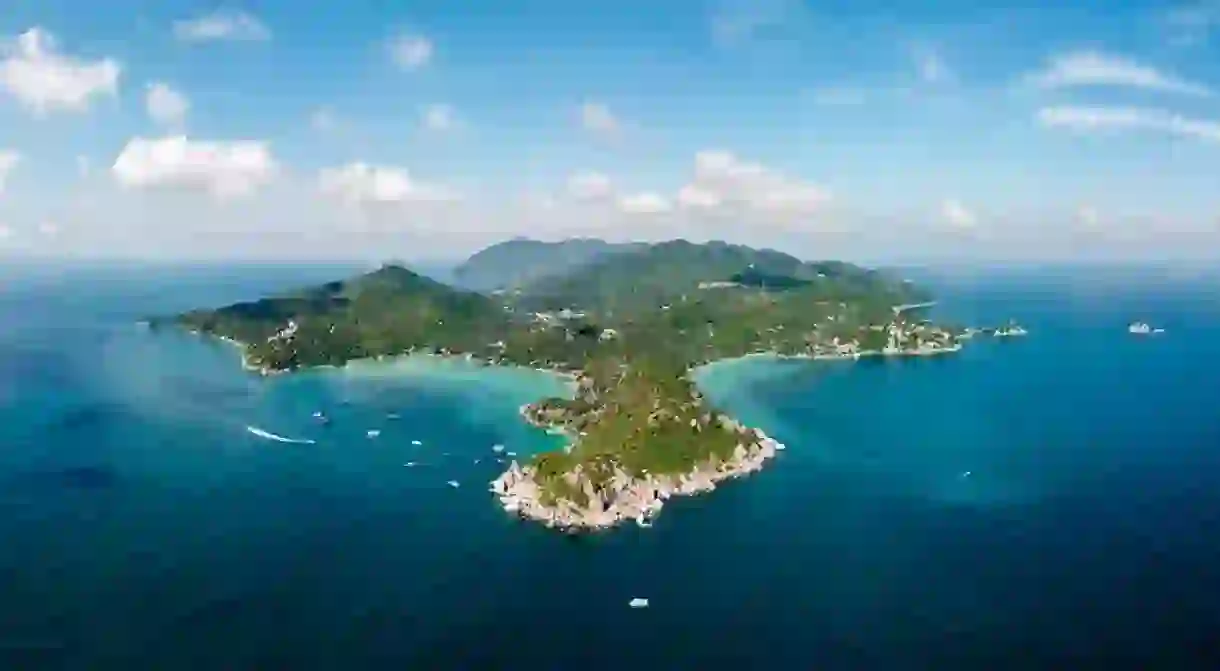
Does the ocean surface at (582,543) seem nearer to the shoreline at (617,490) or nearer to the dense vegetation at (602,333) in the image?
the shoreline at (617,490)

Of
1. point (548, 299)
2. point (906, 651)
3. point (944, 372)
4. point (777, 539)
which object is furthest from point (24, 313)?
point (906, 651)

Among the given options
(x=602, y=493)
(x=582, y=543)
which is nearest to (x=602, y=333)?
(x=602, y=493)

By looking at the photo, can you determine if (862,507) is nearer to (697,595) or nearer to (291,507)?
(697,595)

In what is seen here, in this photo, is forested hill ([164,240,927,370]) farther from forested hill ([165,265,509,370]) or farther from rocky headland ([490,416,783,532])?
rocky headland ([490,416,783,532])

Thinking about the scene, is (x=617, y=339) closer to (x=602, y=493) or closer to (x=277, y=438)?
(x=277, y=438)

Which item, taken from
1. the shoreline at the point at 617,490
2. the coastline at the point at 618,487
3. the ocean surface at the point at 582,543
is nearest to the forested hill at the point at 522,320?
the ocean surface at the point at 582,543
